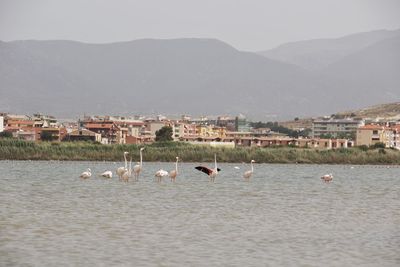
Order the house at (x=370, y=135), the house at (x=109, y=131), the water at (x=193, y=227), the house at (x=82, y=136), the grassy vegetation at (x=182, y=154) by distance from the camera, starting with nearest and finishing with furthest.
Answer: the water at (x=193, y=227) < the grassy vegetation at (x=182, y=154) < the house at (x=82, y=136) < the house at (x=109, y=131) < the house at (x=370, y=135)

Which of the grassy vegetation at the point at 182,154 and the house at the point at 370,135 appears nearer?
the grassy vegetation at the point at 182,154

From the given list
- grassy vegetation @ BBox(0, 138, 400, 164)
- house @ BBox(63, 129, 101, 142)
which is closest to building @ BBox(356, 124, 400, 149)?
house @ BBox(63, 129, 101, 142)

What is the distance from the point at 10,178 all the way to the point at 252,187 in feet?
41.3

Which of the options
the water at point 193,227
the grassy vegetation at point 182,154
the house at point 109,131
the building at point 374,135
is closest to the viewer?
the water at point 193,227

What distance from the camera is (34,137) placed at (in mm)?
148500

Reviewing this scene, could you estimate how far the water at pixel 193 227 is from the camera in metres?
20.3

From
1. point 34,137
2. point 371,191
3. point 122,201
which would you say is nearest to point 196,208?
point 122,201

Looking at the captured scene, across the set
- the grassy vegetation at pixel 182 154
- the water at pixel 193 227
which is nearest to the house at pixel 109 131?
the grassy vegetation at pixel 182 154

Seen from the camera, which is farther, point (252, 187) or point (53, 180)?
point (53, 180)

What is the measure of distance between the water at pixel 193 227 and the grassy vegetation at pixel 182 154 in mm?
47356

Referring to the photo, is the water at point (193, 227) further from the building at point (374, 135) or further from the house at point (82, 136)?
the building at point (374, 135)

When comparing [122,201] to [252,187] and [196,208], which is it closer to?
[196,208]

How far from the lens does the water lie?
20266mm

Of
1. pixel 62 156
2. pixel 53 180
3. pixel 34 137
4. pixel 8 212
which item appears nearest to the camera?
pixel 8 212
